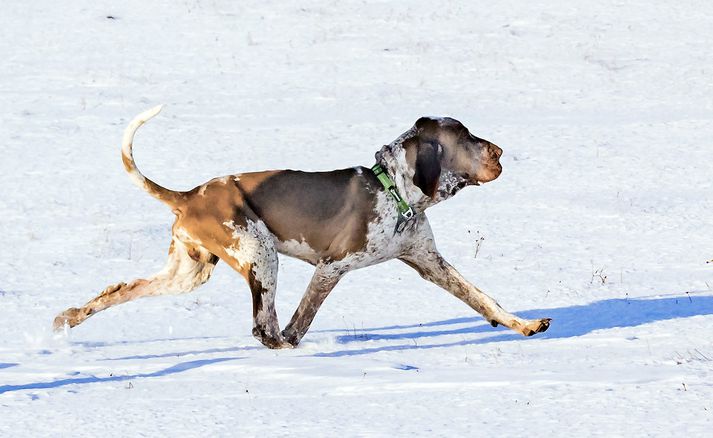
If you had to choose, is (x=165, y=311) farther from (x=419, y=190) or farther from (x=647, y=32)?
(x=647, y=32)

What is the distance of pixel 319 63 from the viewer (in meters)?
17.0

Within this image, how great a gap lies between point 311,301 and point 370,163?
5.60 metres

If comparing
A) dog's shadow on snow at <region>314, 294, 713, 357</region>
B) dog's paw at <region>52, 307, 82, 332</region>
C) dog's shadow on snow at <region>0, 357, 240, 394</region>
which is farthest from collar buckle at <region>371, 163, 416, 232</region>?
dog's paw at <region>52, 307, 82, 332</region>

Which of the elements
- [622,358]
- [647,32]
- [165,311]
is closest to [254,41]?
[647,32]

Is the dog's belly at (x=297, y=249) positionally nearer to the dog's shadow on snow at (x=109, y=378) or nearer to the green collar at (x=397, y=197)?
the green collar at (x=397, y=197)

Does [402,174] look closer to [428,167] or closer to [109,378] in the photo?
[428,167]

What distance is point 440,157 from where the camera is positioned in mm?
7398

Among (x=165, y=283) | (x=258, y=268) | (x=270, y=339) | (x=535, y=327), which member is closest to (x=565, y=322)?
(x=535, y=327)

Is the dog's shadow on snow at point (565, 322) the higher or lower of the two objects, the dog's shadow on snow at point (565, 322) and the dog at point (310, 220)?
the lower

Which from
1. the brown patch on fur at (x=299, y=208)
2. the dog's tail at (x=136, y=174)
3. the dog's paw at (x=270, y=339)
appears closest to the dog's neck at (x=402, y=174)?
the brown patch on fur at (x=299, y=208)

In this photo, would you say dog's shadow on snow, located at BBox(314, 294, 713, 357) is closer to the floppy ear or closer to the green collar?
the green collar

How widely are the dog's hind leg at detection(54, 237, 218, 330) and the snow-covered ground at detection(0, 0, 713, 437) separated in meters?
0.17

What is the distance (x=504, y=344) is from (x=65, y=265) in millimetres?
4051

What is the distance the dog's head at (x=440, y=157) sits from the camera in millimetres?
7324
